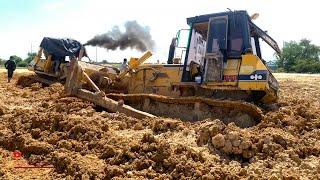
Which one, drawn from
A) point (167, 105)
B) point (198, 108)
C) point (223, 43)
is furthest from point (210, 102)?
point (223, 43)

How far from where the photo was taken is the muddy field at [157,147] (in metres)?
6.33

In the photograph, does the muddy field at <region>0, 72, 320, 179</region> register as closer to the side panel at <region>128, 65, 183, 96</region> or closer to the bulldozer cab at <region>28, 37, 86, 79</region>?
the side panel at <region>128, 65, 183, 96</region>

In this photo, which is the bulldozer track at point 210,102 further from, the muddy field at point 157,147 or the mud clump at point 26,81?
the mud clump at point 26,81

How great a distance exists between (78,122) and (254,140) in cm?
328

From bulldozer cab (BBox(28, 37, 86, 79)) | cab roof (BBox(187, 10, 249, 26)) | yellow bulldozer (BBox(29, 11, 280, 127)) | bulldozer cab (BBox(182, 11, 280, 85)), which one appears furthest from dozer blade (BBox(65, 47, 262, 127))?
bulldozer cab (BBox(28, 37, 86, 79))

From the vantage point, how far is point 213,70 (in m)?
9.26

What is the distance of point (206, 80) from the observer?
30.5 feet

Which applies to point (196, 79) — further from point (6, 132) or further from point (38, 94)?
point (38, 94)

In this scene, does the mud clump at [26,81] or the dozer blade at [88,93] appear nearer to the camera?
the dozer blade at [88,93]

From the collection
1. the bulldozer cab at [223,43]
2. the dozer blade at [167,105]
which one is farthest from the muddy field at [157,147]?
the bulldozer cab at [223,43]

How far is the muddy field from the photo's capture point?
6.33 meters

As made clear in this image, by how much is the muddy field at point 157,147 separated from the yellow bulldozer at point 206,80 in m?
0.65

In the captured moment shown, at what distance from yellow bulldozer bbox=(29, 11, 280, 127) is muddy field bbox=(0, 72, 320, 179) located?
0.65m

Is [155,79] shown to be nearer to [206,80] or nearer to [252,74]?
[206,80]
